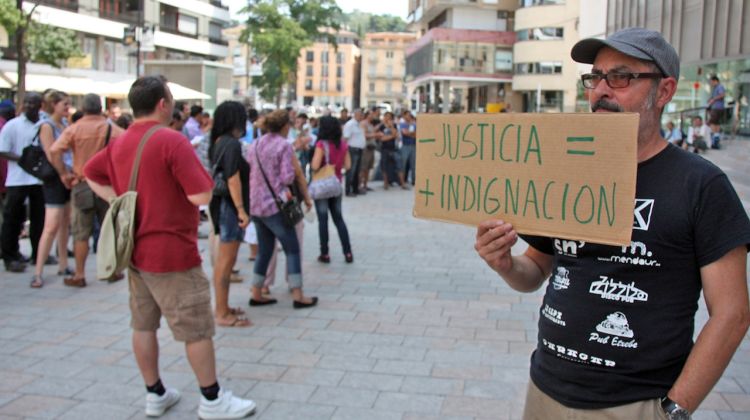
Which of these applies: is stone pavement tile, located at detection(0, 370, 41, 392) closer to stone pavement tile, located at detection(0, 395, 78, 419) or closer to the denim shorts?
stone pavement tile, located at detection(0, 395, 78, 419)


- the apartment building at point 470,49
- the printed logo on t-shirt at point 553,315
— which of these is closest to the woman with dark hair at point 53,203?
the printed logo on t-shirt at point 553,315

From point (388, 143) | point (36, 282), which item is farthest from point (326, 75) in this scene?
point (36, 282)

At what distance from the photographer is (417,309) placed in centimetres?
671

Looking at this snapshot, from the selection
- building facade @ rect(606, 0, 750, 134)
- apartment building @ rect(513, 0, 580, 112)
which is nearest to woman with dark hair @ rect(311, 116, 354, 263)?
building facade @ rect(606, 0, 750, 134)

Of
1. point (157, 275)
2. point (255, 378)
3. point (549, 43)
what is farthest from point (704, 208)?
point (549, 43)

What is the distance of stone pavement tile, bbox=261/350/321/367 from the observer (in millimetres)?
5188

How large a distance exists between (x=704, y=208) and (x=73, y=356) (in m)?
4.68

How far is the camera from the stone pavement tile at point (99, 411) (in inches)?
167

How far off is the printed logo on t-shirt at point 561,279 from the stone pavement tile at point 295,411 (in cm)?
238

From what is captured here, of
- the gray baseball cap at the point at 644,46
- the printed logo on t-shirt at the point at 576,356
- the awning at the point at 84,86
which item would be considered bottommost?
the printed logo on t-shirt at the point at 576,356

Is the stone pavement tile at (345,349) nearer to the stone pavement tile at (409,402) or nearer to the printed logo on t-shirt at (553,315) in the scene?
the stone pavement tile at (409,402)

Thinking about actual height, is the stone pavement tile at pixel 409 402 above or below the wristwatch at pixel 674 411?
below

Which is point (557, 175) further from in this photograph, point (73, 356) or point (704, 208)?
point (73, 356)

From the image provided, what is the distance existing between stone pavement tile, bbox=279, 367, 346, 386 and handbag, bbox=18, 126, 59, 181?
4033 millimetres
